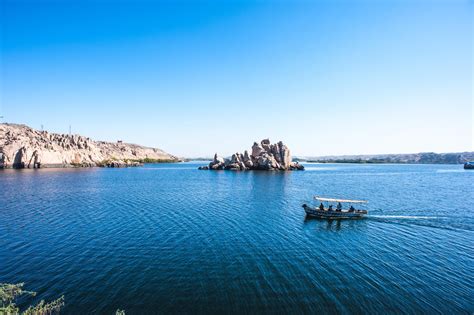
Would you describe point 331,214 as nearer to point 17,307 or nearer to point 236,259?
point 236,259

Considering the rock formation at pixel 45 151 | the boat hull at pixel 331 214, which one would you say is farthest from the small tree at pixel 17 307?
the rock formation at pixel 45 151

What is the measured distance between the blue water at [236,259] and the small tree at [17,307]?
78cm

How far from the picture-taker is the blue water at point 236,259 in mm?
17516

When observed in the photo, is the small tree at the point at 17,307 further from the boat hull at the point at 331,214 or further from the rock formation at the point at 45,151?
the rock formation at the point at 45,151

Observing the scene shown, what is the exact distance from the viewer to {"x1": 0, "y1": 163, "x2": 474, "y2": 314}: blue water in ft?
57.5

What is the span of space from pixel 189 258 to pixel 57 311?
36.9 feet

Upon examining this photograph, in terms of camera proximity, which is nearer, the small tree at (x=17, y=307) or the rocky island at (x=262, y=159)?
→ the small tree at (x=17, y=307)

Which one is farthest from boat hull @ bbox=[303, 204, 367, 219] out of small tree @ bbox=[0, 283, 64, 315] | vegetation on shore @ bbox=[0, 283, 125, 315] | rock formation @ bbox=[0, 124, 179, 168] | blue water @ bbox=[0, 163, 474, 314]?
rock formation @ bbox=[0, 124, 179, 168]

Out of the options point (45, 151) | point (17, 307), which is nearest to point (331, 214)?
point (17, 307)

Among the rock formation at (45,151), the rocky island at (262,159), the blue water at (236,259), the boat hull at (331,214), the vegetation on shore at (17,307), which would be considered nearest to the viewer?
the vegetation on shore at (17,307)

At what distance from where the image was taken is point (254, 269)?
22359 mm

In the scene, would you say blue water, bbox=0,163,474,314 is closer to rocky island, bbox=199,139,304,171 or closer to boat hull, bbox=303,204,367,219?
boat hull, bbox=303,204,367,219

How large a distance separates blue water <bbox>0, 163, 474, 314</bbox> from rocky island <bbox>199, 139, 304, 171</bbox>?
104 meters

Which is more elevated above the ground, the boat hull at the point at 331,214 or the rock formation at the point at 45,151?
the rock formation at the point at 45,151
